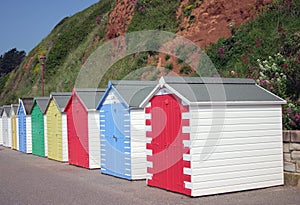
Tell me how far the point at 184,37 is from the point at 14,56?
84.3 metres

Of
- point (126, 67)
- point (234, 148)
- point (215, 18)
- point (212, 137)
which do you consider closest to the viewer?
point (212, 137)

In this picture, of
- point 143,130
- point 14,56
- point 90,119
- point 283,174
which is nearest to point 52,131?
point 90,119

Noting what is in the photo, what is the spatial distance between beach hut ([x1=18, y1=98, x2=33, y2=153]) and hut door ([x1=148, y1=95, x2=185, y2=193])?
13845mm

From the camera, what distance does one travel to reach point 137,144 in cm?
1312

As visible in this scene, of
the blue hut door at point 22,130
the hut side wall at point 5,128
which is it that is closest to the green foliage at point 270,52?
the blue hut door at point 22,130

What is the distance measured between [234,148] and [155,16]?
71.6ft

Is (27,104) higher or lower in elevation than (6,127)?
higher

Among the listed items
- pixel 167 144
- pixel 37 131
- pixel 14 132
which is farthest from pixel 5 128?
pixel 167 144

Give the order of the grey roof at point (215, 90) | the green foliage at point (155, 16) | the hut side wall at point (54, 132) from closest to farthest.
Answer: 1. the grey roof at point (215, 90)
2. the hut side wall at point (54, 132)
3. the green foliage at point (155, 16)

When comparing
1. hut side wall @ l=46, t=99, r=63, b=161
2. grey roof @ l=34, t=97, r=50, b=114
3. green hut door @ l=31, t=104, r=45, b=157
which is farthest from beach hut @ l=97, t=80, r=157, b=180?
green hut door @ l=31, t=104, r=45, b=157

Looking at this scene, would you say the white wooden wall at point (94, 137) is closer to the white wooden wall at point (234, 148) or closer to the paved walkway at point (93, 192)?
the paved walkway at point (93, 192)

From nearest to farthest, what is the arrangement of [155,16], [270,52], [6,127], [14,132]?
[270,52], [14,132], [6,127], [155,16]

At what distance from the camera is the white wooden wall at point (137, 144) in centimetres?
1305

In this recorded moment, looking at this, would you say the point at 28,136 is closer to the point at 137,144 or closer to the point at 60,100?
the point at 60,100
